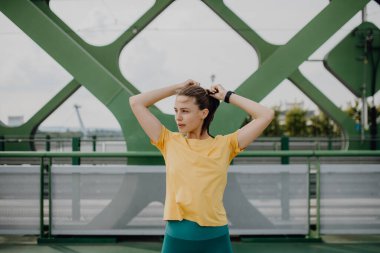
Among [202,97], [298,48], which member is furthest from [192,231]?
[298,48]

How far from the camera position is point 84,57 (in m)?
4.07

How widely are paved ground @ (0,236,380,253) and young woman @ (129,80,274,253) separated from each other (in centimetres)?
221

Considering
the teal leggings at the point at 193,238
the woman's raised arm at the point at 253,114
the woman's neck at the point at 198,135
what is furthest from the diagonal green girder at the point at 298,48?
the teal leggings at the point at 193,238

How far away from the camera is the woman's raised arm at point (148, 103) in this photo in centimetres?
185

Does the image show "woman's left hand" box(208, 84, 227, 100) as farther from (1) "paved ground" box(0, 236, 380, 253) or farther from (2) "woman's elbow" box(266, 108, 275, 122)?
(1) "paved ground" box(0, 236, 380, 253)

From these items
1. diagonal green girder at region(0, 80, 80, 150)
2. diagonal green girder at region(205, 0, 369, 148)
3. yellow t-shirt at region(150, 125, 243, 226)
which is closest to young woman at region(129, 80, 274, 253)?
yellow t-shirt at region(150, 125, 243, 226)

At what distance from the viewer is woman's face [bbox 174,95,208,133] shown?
171cm

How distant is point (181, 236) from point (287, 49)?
3221 millimetres

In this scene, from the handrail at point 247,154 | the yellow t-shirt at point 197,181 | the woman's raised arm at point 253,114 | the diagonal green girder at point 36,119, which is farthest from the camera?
the diagonal green girder at point 36,119

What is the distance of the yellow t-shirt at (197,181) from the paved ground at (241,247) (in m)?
2.25

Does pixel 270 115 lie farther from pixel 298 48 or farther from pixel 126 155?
pixel 298 48

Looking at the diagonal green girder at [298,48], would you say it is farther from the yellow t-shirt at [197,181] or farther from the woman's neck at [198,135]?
the yellow t-shirt at [197,181]

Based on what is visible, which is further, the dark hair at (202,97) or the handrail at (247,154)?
the handrail at (247,154)

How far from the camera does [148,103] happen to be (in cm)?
193
